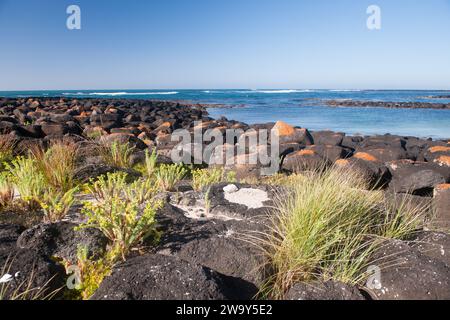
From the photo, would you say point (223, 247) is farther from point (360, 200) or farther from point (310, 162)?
point (310, 162)

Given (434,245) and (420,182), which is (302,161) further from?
(434,245)

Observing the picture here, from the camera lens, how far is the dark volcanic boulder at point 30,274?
278cm

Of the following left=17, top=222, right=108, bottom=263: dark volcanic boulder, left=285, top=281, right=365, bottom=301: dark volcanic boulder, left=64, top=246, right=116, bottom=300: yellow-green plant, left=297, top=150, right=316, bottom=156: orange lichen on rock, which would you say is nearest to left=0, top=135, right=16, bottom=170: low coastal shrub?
left=17, top=222, right=108, bottom=263: dark volcanic boulder

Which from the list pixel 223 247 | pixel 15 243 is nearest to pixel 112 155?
pixel 15 243

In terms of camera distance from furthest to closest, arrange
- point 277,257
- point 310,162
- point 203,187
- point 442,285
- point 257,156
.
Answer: point 310,162 < point 257,156 < point 203,187 < point 277,257 < point 442,285

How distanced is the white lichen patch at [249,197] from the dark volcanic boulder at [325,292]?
1.83 m

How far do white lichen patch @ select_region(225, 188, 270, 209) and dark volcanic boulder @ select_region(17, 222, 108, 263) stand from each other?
77.5 inches

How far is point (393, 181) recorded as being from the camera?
9.05 meters

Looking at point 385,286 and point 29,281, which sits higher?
point 29,281

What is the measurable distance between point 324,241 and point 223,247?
1001 millimetres

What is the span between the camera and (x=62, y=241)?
3650mm

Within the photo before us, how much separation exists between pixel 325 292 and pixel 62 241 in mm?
2573

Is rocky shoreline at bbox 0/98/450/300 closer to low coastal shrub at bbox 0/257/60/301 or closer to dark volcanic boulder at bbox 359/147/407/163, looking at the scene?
low coastal shrub at bbox 0/257/60/301

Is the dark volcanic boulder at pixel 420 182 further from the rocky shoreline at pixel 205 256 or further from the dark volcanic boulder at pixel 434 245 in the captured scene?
the dark volcanic boulder at pixel 434 245
